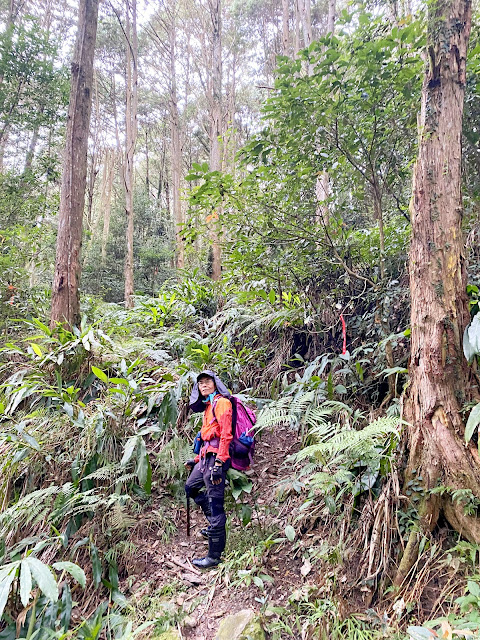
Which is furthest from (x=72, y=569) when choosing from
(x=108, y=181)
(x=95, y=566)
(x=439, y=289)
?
(x=108, y=181)

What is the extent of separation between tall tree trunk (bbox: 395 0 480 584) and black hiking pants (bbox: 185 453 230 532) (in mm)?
1383

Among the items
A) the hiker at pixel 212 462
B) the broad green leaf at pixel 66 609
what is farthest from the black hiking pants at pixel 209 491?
the broad green leaf at pixel 66 609

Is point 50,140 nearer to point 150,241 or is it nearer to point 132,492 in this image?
point 150,241

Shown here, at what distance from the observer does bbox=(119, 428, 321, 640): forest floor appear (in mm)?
2564

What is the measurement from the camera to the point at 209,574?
2902 mm

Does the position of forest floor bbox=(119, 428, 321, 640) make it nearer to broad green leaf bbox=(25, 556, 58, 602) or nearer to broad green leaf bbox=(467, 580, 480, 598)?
broad green leaf bbox=(25, 556, 58, 602)

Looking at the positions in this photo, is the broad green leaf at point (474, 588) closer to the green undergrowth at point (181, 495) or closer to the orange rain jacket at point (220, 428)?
the green undergrowth at point (181, 495)

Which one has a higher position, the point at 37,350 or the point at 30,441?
the point at 37,350

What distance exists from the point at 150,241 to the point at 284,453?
13352mm

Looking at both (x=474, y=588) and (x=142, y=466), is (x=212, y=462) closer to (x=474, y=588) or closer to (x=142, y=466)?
(x=142, y=466)

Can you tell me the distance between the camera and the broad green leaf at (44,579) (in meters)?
2.11

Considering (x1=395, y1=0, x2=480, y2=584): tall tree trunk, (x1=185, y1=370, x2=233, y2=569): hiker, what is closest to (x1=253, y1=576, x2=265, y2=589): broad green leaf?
(x1=185, y1=370, x2=233, y2=569): hiker

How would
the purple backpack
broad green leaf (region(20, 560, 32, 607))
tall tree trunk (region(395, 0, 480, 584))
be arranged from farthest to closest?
1. the purple backpack
2. tall tree trunk (region(395, 0, 480, 584))
3. broad green leaf (region(20, 560, 32, 607))

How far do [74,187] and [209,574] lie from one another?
464 centimetres
